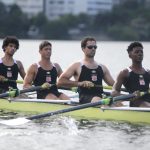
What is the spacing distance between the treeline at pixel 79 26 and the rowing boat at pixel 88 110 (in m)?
80.3

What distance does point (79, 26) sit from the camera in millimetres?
104500

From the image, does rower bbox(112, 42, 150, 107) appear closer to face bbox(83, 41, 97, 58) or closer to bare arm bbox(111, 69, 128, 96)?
bare arm bbox(111, 69, 128, 96)

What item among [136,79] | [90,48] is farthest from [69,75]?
[136,79]

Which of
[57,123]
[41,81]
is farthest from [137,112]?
[41,81]

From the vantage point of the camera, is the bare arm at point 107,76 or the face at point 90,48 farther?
the bare arm at point 107,76

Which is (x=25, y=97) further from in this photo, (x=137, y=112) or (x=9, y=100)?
(x=137, y=112)

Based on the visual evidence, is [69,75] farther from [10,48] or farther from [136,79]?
[10,48]

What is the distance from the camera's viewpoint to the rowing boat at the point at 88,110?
12656mm

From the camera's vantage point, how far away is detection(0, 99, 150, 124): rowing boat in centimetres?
1266

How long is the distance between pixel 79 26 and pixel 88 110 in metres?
91.5

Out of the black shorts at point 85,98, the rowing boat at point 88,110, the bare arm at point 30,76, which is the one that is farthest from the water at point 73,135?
the bare arm at point 30,76

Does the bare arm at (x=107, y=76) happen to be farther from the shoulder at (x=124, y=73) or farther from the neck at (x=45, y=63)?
the neck at (x=45, y=63)

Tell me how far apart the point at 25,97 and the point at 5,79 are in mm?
676

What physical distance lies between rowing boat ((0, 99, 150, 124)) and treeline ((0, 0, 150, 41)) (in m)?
80.3
